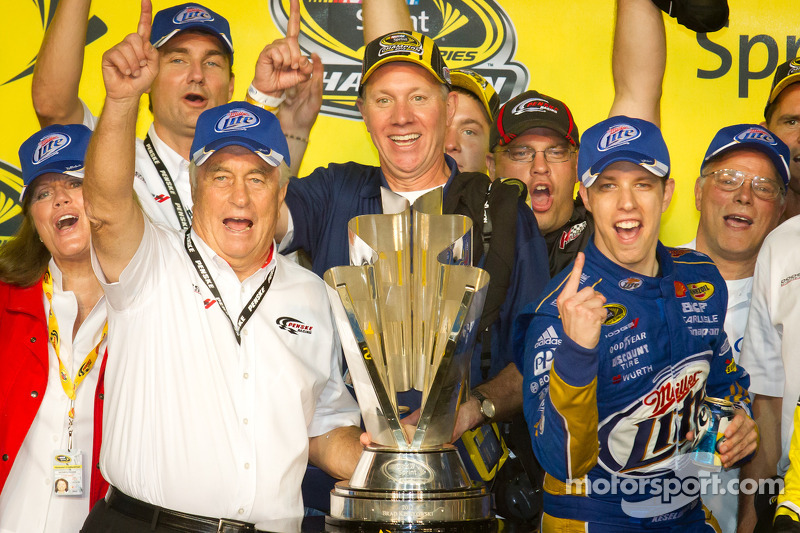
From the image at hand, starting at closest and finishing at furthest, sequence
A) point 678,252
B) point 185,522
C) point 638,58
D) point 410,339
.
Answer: point 410,339 → point 185,522 → point 678,252 → point 638,58

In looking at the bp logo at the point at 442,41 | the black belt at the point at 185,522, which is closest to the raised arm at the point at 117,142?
the black belt at the point at 185,522

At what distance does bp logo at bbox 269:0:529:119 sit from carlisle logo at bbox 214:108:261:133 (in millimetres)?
1469

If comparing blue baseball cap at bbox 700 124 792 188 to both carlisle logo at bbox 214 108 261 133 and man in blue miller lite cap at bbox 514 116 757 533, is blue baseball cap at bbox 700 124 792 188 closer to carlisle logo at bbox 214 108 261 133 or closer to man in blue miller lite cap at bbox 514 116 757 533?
man in blue miller lite cap at bbox 514 116 757 533

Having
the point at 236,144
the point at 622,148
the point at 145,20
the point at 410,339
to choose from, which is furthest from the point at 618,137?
the point at 145,20

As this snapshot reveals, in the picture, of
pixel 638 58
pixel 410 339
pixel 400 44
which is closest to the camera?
pixel 410 339

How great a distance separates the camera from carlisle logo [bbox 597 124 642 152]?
2260mm

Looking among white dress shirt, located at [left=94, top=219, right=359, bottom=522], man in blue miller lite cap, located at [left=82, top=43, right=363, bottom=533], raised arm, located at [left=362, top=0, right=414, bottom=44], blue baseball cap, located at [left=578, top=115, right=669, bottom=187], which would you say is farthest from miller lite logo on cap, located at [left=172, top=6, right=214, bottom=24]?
blue baseball cap, located at [left=578, top=115, right=669, bottom=187]

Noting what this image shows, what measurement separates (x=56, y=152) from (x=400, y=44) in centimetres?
100

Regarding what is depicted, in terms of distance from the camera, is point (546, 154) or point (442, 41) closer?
point (546, 154)

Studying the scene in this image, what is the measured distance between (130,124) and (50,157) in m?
0.77

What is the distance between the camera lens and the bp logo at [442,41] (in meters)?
3.66

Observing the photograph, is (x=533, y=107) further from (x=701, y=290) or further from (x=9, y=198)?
(x=9, y=198)

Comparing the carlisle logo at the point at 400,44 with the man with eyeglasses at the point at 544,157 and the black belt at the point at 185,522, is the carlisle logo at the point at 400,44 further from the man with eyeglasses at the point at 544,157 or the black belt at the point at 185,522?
the black belt at the point at 185,522

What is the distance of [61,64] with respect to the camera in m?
2.83
